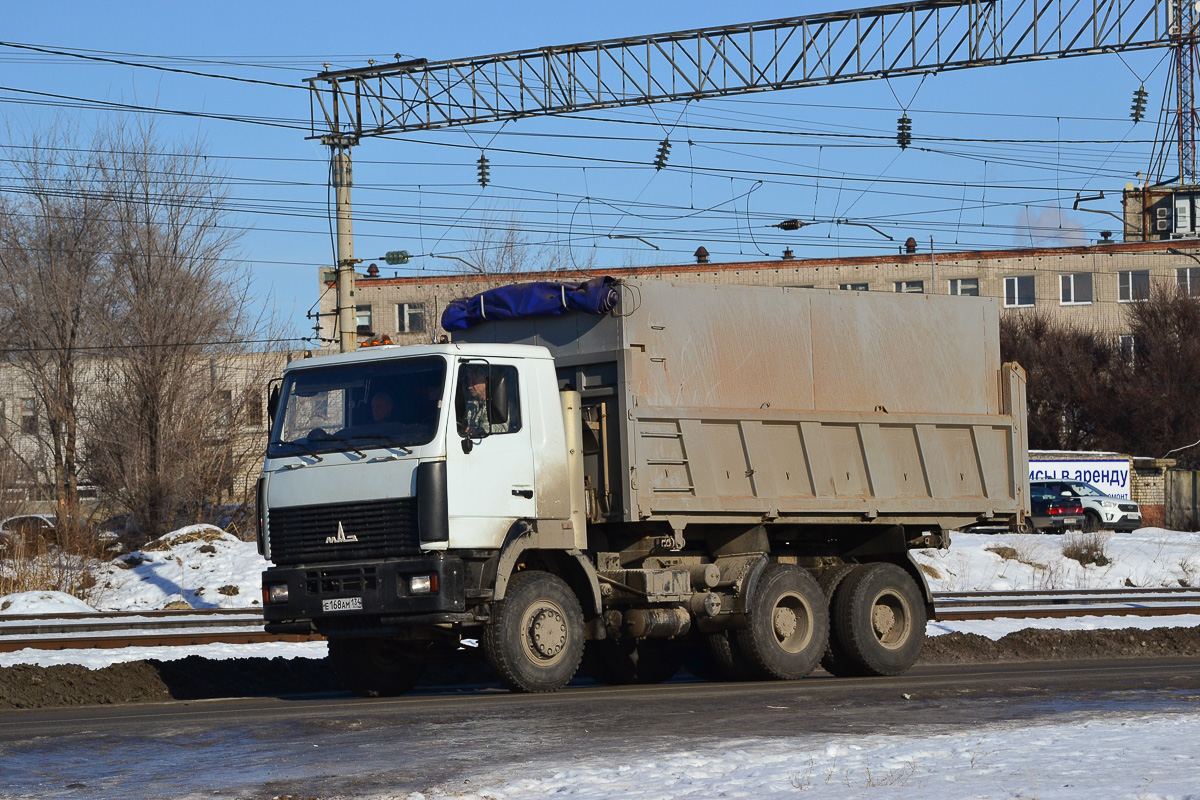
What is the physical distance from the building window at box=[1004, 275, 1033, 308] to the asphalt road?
59.4 metres

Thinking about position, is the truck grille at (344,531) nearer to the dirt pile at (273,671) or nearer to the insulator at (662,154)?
the dirt pile at (273,671)

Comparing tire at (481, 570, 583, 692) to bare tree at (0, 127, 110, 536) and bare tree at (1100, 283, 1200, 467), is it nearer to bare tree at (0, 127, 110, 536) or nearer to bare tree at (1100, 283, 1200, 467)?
bare tree at (0, 127, 110, 536)

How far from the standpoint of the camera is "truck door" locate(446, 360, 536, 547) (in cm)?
1117

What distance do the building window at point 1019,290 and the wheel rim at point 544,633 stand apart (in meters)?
62.0

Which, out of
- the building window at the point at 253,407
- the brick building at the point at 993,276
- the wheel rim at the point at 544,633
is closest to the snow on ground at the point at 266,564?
the wheel rim at the point at 544,633

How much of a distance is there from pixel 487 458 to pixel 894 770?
15.6 ft

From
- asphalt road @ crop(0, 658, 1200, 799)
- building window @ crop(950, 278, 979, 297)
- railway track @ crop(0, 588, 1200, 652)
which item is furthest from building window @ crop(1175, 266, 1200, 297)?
asphalt road @ crop(0, 658, 1200, 799)

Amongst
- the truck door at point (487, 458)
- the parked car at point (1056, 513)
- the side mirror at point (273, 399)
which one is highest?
the side mirror at point (273, 399)

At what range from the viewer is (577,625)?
1182 centimetres

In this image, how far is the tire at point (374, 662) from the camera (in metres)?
12.4

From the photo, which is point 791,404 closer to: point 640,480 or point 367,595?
point 640,480

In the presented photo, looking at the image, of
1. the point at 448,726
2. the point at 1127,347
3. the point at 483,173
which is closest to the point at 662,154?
the point at 483,173

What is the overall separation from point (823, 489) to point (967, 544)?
20.4m

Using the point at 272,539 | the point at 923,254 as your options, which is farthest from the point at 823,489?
the point at 923,254
